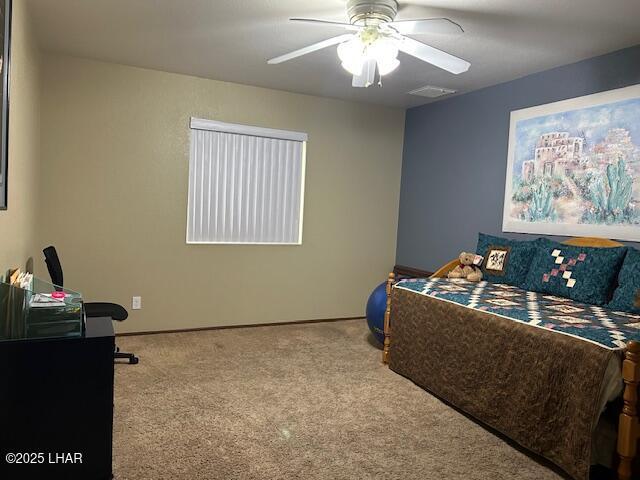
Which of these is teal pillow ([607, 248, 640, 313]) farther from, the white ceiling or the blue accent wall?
the white ceiling

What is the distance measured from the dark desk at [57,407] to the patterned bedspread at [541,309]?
6.70 feet

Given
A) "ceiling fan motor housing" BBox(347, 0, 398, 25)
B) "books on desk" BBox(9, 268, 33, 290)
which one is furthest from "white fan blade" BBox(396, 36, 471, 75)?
"books on desk" BBox(9, 268, 33, 290)

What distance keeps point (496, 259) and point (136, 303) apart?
3.04 meters

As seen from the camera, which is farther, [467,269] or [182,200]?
[182,200]

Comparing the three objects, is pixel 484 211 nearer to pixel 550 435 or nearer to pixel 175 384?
pixel 550 435

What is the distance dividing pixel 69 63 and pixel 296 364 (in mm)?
3007

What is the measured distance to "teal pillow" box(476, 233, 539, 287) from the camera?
11.8 feet

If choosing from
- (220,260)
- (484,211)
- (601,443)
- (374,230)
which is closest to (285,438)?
(601,443)

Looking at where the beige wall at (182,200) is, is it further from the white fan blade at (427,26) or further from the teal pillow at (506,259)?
the white fan blade at (427,26)

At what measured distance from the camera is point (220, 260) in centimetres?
468

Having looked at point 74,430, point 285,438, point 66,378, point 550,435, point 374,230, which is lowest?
point 285,438

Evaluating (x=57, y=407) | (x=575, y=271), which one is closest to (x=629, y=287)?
(x=575, y=271)

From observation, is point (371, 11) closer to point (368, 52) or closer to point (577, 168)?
point (368, 52)

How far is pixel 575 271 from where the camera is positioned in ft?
10.4
